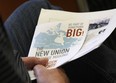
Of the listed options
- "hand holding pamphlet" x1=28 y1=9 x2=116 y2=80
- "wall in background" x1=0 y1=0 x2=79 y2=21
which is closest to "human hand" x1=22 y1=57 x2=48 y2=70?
"hand holding pamphlet" x1=28 y1=9 x2=116 y2=80

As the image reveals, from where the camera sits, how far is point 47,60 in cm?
51

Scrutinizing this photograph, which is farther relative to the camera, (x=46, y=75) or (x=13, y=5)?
(x=13, y=5)

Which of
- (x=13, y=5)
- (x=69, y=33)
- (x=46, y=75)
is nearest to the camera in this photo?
(x=46, y=75)

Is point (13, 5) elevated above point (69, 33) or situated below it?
below

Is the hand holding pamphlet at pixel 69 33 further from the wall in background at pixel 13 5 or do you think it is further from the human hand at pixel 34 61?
the wall in background at pixel 13 5

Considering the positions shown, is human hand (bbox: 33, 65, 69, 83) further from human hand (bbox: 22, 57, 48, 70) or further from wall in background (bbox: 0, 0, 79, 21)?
wall in background (bbox: 0, 0, 79, 21)

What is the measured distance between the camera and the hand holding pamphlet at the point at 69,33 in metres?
0.54

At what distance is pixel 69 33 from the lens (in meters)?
0.59

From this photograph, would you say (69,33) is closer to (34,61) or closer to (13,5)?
(34,61)

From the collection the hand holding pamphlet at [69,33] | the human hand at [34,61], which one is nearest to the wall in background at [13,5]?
the hand holding pamphlet at [69,33]

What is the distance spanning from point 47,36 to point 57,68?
133mm

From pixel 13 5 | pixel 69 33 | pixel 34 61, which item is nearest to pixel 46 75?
pixel 34 61

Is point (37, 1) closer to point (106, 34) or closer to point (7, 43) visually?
point (106, 34)

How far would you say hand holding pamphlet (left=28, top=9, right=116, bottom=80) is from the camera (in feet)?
1.76
